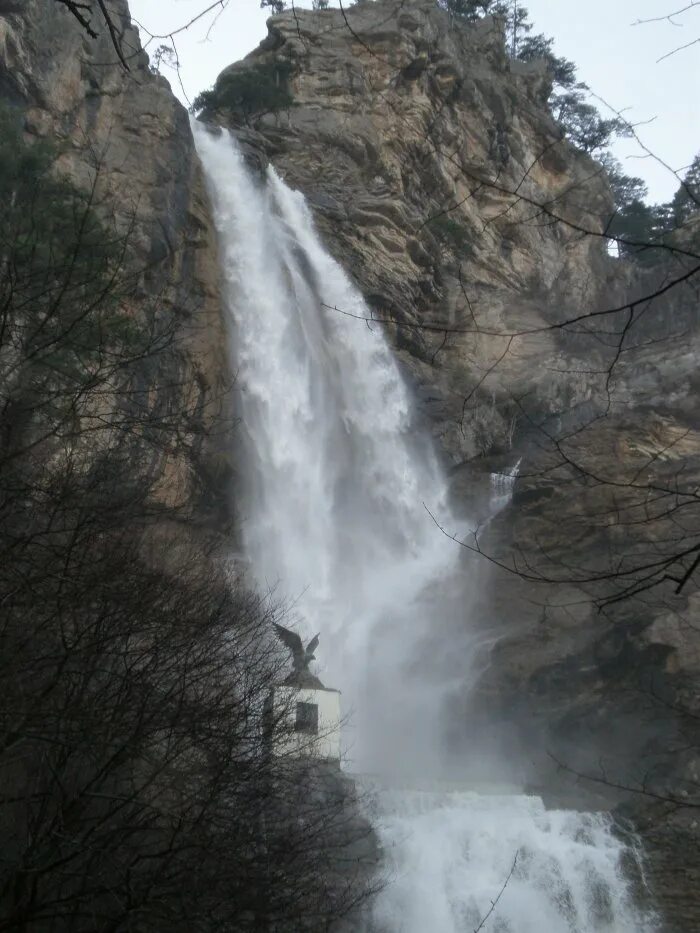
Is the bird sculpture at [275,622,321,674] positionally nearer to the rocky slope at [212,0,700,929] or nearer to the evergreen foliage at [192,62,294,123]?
the rocky slope at [212,0,700,929]

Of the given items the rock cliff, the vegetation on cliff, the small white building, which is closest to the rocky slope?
the rock cliff

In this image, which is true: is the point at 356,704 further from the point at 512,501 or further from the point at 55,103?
the point at 55,103

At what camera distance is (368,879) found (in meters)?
11.9

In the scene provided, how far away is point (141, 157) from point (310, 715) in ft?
50.4

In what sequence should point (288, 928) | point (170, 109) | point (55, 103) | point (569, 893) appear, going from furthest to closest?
point (170, 109) < point (55, 103) < point (569, 893) < point (288, 928)

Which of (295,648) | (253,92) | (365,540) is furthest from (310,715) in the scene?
(253,92)

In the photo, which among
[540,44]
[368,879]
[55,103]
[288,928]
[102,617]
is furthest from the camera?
[540,44]

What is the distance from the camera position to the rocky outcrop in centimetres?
2028

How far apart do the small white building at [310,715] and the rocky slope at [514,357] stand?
172 inches

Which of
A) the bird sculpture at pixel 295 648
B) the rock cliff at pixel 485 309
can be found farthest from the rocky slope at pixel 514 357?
the bird sculpture at pixel 295 648

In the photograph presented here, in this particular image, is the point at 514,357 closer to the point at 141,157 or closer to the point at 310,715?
the point at 141,157

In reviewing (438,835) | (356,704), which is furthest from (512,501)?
(438,835)

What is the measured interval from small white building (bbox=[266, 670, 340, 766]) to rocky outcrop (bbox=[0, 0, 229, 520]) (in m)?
5.58

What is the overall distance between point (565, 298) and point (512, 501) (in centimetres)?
1328
